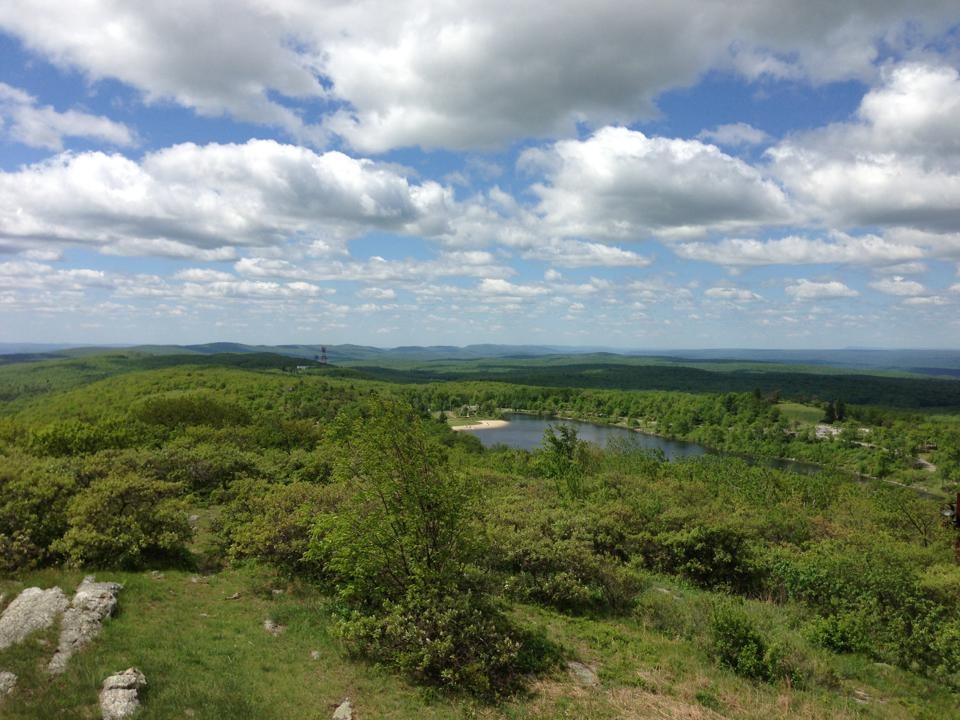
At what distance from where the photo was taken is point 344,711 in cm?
1118

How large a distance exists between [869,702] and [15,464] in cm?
2647

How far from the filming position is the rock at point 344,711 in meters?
11.0

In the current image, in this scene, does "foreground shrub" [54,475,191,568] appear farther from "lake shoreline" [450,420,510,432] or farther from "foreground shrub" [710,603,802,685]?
"lake shoreline" [450,420,510,432]

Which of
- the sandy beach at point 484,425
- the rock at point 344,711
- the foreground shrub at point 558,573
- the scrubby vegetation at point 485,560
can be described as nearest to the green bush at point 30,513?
the scrubby vegetation at point 485,560

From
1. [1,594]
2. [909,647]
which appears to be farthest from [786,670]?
[1,594]

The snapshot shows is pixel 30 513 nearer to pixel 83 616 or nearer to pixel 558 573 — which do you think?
pixel 83 616

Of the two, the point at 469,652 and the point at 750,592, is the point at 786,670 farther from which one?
the point at 750,592

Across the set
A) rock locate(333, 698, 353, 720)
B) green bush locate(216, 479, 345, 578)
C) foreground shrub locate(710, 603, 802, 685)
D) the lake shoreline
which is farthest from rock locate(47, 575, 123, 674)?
the lake shoreline

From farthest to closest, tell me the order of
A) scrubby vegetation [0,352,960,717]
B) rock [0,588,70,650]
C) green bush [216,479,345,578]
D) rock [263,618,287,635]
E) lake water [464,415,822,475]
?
lake water [464,415,822,475]
green bush [216,479,345,578]
rock [263,618,287,635]
scrubby vegetation [0,352,960,717]
rock [0,588,70,650]

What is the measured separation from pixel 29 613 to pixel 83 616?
3.52 ft

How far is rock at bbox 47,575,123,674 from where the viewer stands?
1183cm

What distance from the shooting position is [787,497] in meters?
46.4

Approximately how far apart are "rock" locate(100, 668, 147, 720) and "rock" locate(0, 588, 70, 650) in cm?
284

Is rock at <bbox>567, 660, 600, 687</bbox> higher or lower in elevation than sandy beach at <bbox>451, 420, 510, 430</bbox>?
higher
